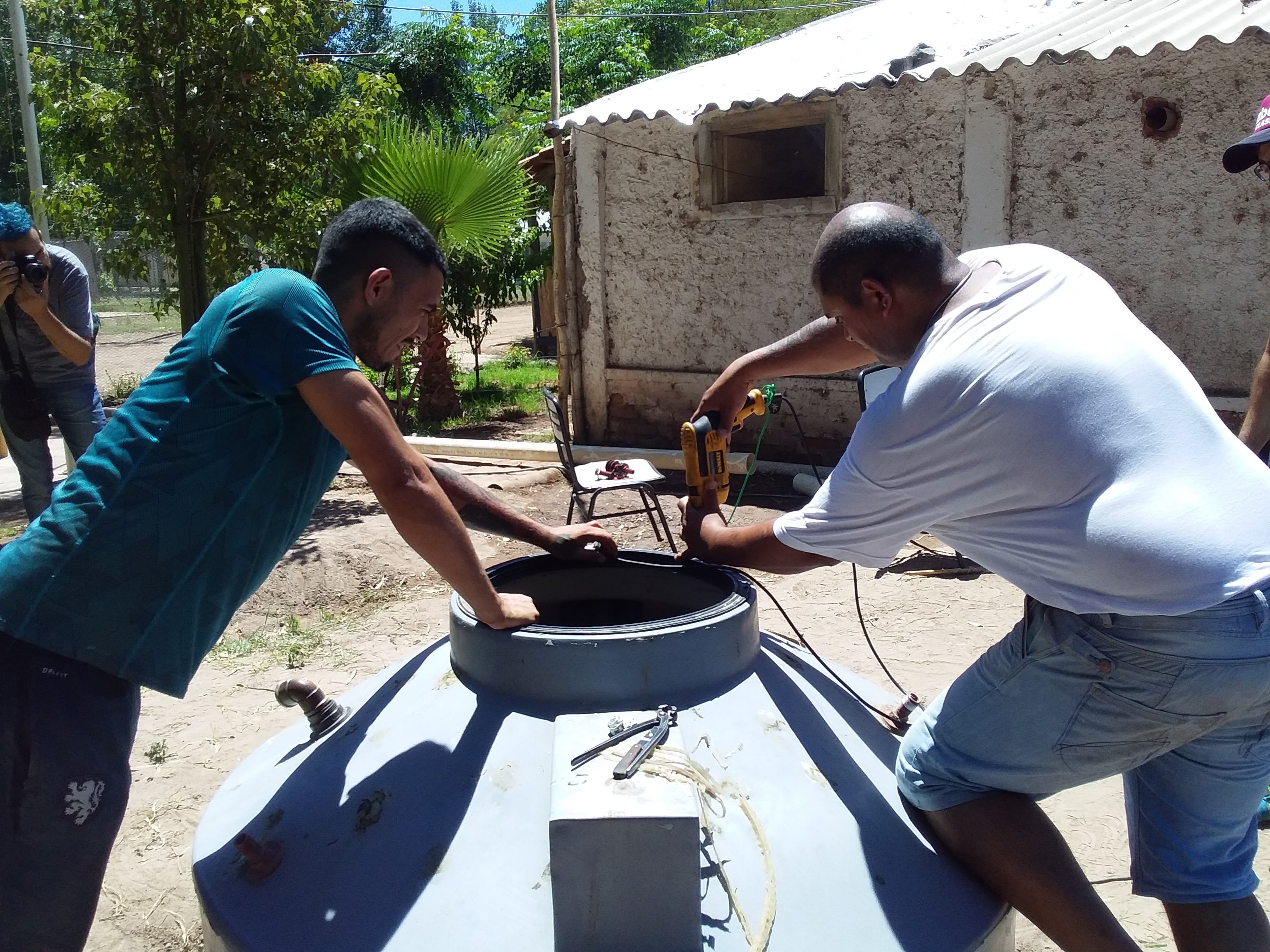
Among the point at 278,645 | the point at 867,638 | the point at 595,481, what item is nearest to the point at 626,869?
the point at 867,638

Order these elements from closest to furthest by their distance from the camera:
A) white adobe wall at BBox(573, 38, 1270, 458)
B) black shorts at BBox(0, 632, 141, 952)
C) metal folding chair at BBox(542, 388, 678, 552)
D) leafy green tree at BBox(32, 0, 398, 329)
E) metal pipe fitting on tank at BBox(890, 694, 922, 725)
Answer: black shorts at BBox(0, 632, 141, 952), metal pipe fitting on tank at BBox(890, 694, 922, 725), metal folding chair at BBox(542, 388, 678, 552), white adobe wall at BBox(573, 38, 1270, 458), leafy green tree at BBox(32, 0, 398, 329)

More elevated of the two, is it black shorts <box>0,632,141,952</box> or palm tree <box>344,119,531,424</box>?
palm tree <box>344,119,531,424</box>

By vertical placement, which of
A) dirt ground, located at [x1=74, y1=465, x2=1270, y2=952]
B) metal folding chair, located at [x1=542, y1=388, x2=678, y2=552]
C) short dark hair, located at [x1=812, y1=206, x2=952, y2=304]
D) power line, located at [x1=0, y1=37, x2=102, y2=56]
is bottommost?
dirt ground, located at [x1=74, y1=465, x2=1270, y2=952]

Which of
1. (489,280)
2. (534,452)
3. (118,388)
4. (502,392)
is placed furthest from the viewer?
(502,392)

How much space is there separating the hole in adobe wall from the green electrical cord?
2684mm

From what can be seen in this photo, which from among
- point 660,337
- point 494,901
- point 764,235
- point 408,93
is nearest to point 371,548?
point 660,337

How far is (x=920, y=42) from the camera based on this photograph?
6984 mm

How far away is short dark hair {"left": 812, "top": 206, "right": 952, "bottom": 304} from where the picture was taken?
1810 millimetres

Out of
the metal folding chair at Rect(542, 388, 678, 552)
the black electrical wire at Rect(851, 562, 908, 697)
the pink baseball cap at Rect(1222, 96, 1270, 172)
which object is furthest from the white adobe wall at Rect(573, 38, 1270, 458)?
the pink baseball cap at Rect(1222, 96, 1270, 172)

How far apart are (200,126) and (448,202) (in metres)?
2.42

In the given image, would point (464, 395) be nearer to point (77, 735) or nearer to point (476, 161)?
point (476, 161)

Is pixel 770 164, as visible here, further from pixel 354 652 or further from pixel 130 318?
pixel 130 318

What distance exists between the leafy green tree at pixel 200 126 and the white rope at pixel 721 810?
591 centimetres

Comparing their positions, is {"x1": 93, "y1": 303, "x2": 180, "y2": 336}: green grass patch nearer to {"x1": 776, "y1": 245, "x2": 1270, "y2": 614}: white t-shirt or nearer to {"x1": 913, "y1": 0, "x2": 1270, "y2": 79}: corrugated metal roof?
{"x1": 913, "y1": 0, "x2": 1270, "y2": 79}: corrugated metal roof
